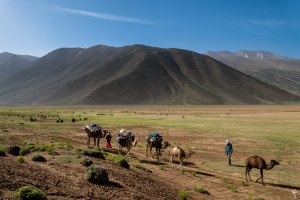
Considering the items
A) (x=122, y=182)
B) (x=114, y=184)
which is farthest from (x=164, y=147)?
(x=114, y=184)

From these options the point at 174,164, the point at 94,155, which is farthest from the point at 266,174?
the point at 94,155

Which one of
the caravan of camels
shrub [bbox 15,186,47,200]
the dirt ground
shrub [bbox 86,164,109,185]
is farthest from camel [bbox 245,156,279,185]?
shrub [bbox 15,186,47,200]

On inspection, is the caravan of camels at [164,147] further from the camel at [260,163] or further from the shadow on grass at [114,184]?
the shadow on grass at [114,184]

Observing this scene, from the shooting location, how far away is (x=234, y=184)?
20891 mm

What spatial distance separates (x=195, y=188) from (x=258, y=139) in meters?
25.2

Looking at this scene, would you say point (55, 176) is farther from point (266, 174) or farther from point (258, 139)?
point (258, 139)

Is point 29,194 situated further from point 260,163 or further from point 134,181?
point 260,163

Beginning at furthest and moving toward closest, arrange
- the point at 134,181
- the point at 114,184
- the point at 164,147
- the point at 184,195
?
→ the point at 164,147 < the point at 134,181 < the point at 184,195 < the point at 114,184

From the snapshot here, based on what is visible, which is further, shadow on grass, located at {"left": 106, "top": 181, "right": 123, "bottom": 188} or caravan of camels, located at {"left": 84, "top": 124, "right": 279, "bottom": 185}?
caravan of camels, located at {"left": 84, "top": 124, "right": 279, "bottom": 185}

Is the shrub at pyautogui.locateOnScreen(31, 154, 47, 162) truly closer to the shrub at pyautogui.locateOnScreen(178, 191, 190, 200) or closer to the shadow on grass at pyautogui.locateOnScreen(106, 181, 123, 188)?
the shadow on grass at pyautogui.locateOnScreen(106, 181, 123, 188)

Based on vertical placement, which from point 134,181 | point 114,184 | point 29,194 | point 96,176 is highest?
point 29,194

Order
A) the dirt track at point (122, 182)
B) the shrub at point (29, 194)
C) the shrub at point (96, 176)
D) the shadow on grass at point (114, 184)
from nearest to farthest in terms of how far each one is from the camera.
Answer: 1. the shrub at point (29, 194)
2. the dirt track at point (122, 182)
3. the shrub at point (96, 176)
4. the shadow on grass at point (114, 184)

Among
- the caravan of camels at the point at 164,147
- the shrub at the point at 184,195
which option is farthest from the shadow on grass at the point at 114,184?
the caravan of camels at the point at 164,147

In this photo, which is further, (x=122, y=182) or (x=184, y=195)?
(x=122, y=182)
